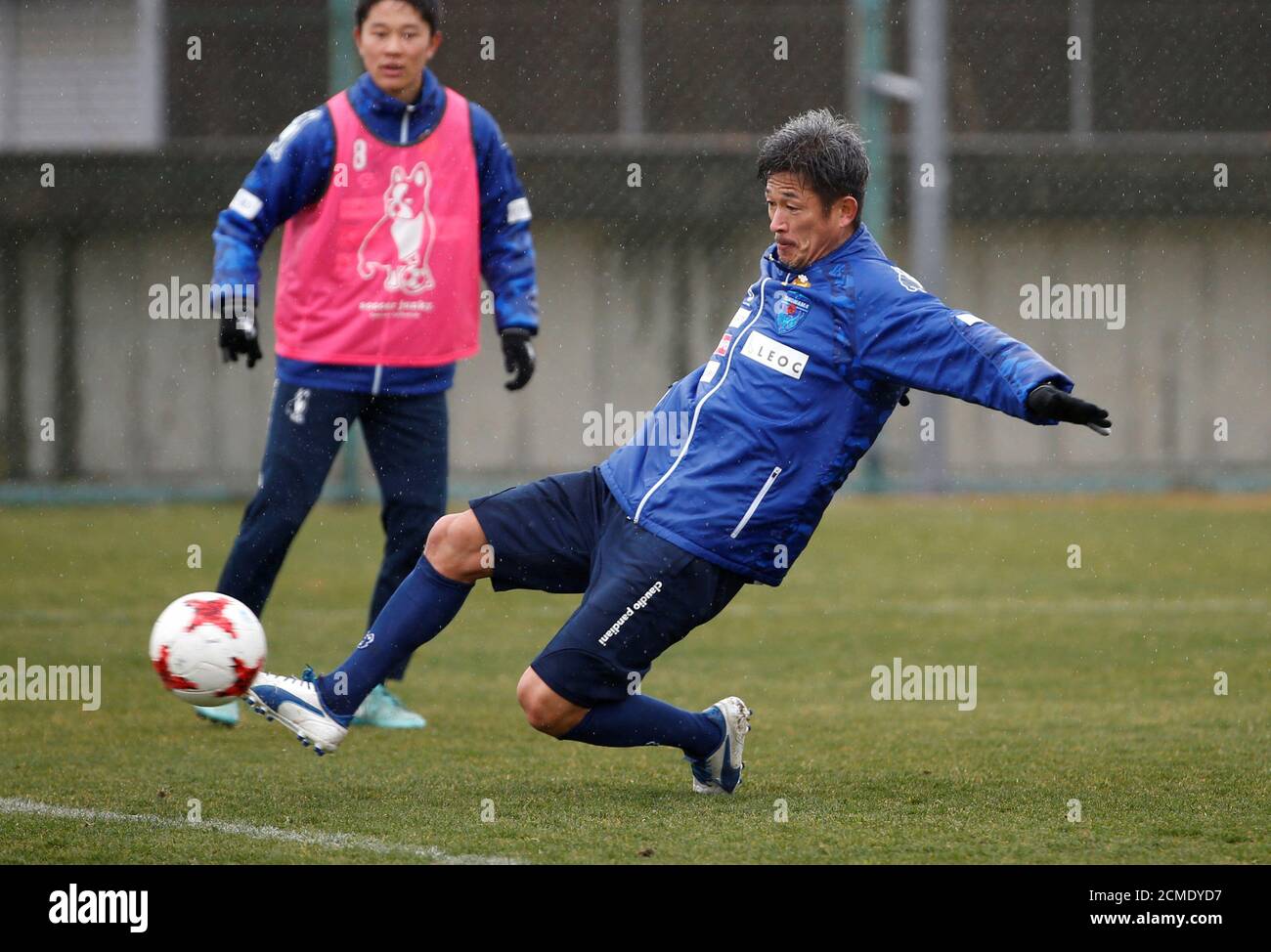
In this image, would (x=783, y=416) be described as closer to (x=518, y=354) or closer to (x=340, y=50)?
(x=518, y=354)

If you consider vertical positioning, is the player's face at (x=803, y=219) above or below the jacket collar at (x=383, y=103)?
below

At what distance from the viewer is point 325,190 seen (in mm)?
5238

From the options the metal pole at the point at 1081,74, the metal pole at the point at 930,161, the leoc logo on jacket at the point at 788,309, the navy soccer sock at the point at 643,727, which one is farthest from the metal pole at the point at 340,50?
the leoc logo on jacket at the point at 788,309

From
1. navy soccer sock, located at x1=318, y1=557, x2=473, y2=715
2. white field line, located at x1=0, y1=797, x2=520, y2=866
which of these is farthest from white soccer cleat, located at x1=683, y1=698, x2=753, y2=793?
white field line, located at x1=0, y1=797, x2=520, y2=866

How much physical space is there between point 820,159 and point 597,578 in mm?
1090

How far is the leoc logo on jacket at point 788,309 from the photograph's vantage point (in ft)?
13.4

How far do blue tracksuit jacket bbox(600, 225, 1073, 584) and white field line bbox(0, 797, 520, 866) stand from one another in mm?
910

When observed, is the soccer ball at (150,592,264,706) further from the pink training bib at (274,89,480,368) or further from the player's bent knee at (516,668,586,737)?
the pink training bib at (274,89,480,368)

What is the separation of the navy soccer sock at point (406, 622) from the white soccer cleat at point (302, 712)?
0.08 metres

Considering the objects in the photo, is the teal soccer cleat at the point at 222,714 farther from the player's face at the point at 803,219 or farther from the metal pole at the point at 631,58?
the metal pole at the point at 631,58

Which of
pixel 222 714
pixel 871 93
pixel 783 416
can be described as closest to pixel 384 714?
pixel 222 714

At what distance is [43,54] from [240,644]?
27.7ft
